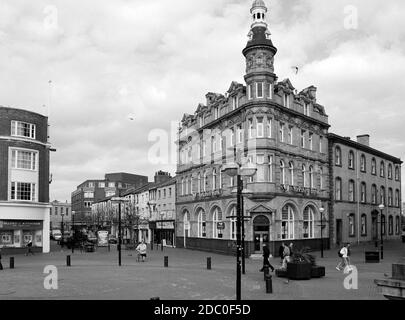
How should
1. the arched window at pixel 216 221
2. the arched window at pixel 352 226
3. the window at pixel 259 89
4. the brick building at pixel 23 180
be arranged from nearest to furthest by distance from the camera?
the window at pixel 259 89 → the arched window at pixel 216 221 → the brick building at pixel 23 180 → the arched window at pixel 352 226

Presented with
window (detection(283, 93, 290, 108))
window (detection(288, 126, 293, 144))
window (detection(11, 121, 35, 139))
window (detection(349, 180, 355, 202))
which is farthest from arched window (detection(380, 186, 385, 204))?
window (detection(11, 121, 35, 139))

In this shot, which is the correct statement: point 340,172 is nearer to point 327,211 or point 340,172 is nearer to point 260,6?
point 327,211

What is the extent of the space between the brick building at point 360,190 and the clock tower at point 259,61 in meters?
12.1

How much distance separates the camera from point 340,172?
4931cm

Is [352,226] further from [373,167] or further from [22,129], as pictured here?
[22,129]

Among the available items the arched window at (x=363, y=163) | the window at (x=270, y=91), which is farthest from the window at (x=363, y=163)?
the window at (x=270, y=91)

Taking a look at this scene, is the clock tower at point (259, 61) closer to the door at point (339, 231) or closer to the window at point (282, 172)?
the window at point (282, 172)

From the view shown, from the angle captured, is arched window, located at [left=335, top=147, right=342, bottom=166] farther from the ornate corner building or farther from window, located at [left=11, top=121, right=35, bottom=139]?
window, located at [left=11, top=121, right=35, bottom=139]

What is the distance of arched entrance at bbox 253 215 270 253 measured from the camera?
1521 inches

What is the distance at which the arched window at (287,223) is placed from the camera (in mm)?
40469

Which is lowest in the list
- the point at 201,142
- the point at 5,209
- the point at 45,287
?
the point at 45,287

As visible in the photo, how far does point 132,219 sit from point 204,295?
5041 cm

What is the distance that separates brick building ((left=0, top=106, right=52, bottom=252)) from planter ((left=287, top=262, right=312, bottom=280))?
31623 mm
